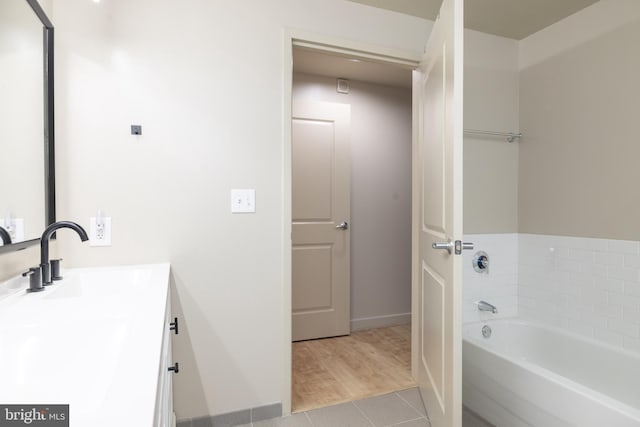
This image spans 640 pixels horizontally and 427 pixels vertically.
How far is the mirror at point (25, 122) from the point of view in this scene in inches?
43.7

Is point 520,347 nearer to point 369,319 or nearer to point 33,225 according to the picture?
point 369,319

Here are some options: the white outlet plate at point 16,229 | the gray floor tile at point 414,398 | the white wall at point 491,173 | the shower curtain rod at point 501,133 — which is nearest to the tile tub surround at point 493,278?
the white wall at point 491,173

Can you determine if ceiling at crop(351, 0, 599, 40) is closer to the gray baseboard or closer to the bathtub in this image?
the bathtub

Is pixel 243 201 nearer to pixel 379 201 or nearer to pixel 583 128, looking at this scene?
pixel 379 201

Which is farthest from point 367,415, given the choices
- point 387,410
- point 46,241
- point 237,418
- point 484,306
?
point 46,241

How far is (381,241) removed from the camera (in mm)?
3406

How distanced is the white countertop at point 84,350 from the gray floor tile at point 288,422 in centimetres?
110

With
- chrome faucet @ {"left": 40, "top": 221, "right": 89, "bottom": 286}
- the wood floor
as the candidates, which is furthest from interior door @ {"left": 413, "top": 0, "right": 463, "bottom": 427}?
chrome faucet @ {"left": 40, "top": 221, "right": 89, "bottom": 286}

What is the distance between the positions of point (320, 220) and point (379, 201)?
69cm

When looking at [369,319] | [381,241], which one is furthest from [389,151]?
[369,319]

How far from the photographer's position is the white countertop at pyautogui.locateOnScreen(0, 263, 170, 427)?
1.58 feet

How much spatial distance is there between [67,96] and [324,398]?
2089mm

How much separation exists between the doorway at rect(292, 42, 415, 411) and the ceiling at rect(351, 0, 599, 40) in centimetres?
80

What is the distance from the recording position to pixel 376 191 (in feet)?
11.1
